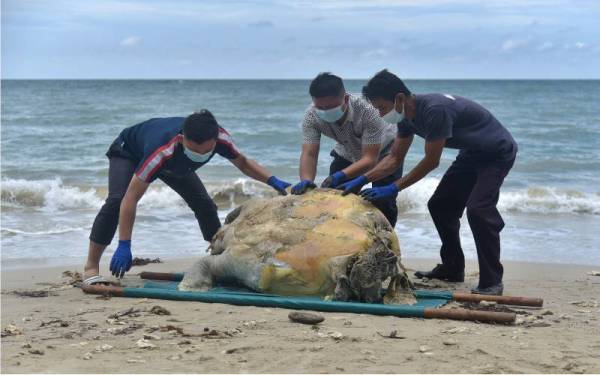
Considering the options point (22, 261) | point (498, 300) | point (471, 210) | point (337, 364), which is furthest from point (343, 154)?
point (22, 261)

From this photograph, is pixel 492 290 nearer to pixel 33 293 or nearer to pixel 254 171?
pixel 254 171

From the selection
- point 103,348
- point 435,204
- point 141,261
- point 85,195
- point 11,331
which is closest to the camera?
point 103,348

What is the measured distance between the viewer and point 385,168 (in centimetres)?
549

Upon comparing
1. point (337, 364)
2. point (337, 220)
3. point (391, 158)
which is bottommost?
point (337, 364)

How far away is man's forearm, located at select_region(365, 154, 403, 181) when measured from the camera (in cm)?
548

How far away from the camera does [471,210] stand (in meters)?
5.26

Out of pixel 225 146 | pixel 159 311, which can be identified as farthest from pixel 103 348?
pixel 225 146

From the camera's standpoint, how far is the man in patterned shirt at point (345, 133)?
5.44 meters

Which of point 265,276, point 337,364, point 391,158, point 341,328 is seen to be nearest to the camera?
point 337,364

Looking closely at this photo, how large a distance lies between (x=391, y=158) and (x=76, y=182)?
9.56 metres

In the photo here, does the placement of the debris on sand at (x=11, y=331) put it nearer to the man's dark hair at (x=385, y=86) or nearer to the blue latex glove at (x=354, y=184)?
the blue latex glove at (x=354, y=184)

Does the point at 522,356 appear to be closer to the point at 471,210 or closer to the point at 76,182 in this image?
the point at 471,210

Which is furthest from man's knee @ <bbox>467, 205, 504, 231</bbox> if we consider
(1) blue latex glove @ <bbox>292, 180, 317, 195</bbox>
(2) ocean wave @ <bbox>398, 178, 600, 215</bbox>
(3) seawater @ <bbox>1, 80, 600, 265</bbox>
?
(2) ocean wave @ <bbox>398, 178, 600, 215</bbox>

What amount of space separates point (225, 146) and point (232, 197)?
24.2ft
